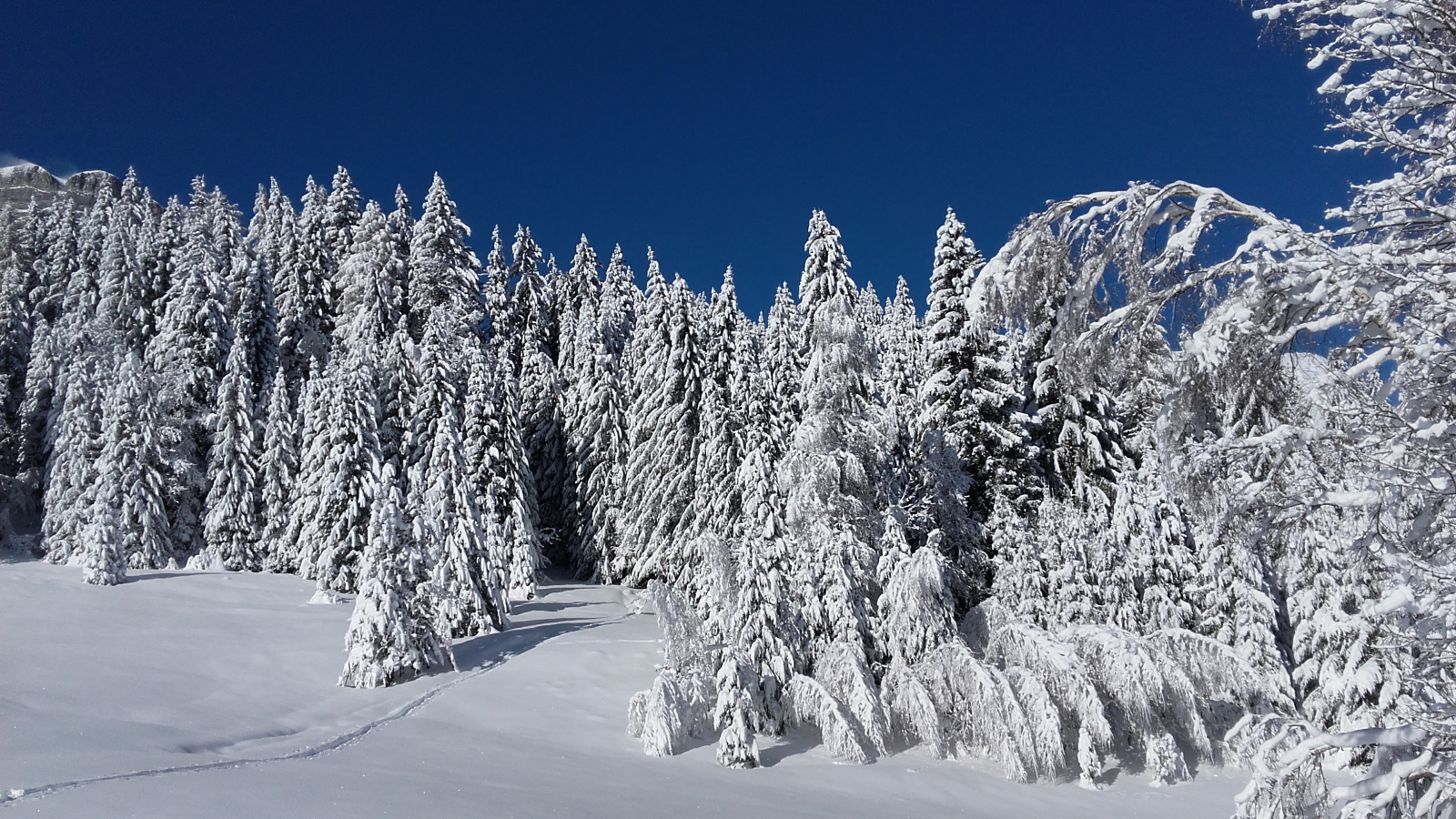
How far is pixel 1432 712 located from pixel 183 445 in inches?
1549

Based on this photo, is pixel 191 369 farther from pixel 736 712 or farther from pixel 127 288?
pixel 736 712

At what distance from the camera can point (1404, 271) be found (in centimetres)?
433

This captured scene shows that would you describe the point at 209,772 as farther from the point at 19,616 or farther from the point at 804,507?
the point at 19,616

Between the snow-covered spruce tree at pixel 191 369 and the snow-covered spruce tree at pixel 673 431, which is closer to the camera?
the snow-covered spruce tree at pixel 673 431

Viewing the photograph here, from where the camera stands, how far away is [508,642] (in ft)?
76.1

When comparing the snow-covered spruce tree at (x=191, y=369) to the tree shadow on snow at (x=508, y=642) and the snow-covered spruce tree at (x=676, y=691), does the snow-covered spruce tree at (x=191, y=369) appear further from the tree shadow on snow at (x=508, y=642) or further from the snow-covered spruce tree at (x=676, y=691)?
the snow-covered spruce tree at (x=676, y=691)

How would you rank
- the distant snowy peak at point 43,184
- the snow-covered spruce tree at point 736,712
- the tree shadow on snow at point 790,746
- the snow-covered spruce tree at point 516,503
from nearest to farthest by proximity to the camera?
the snow-covered spruce tree at point 736,712 → the tree shadow on snow at point 790,746 → the snow-covered spruce tree at point 516,503 → the distant snowy peak at point 43,184

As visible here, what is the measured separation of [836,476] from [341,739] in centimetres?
1113

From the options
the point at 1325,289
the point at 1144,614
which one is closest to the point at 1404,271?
the point at 1325,289

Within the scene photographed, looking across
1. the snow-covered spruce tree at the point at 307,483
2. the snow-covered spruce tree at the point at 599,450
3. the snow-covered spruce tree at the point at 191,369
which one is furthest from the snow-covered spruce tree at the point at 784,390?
the snow-covered spruce tree at the point at 191,369

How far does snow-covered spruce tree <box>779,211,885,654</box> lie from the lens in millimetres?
18312

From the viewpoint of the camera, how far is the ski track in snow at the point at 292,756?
27.8ft

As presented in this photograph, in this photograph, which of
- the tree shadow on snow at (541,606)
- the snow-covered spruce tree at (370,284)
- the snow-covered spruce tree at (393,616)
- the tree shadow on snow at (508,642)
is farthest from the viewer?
the snow-covered spruce tree at (370,284)

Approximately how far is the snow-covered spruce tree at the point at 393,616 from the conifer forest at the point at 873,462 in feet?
0.37
